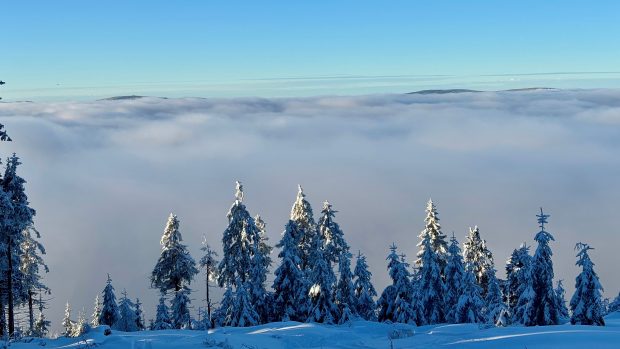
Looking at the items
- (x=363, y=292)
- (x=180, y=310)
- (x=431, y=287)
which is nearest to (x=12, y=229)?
(x=180, y=310)

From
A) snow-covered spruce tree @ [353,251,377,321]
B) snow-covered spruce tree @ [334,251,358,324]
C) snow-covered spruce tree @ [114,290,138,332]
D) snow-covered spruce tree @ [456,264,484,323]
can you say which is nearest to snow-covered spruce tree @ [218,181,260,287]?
snow-covered spruce tree @ [334,251,358,324]

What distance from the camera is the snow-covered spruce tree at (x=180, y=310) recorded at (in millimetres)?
44656

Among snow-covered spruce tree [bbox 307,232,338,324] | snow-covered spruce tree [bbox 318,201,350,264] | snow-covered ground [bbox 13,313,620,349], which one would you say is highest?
snow-covered ground [bbox 13,313,620,349]

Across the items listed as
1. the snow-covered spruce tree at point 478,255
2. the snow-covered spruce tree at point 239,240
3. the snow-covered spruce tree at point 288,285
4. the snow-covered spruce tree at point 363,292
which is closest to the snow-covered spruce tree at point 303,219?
the snow-covered spruce tree at point 239,240

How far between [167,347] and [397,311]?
28151 mm

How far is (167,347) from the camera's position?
49.1 feet

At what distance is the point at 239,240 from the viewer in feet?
139

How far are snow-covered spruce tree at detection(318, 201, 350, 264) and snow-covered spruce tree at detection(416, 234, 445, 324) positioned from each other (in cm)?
681

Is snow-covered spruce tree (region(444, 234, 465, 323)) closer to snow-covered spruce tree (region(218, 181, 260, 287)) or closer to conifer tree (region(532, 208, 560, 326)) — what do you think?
conifer tree (region(532, 208, 560, 326))

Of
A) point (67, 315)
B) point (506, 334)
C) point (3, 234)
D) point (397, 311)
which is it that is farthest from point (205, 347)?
point (67, 315)

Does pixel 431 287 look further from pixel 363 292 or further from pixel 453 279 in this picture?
pixel 363 292

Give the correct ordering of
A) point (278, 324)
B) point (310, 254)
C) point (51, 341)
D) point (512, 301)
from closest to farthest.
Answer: point (51, 341) < point (278, 324) < point (310, 254) < point (512, 301)

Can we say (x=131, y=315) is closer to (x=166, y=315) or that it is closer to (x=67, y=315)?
(x=166, y=315)

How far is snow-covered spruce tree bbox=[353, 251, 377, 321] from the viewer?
42875 millimetres
